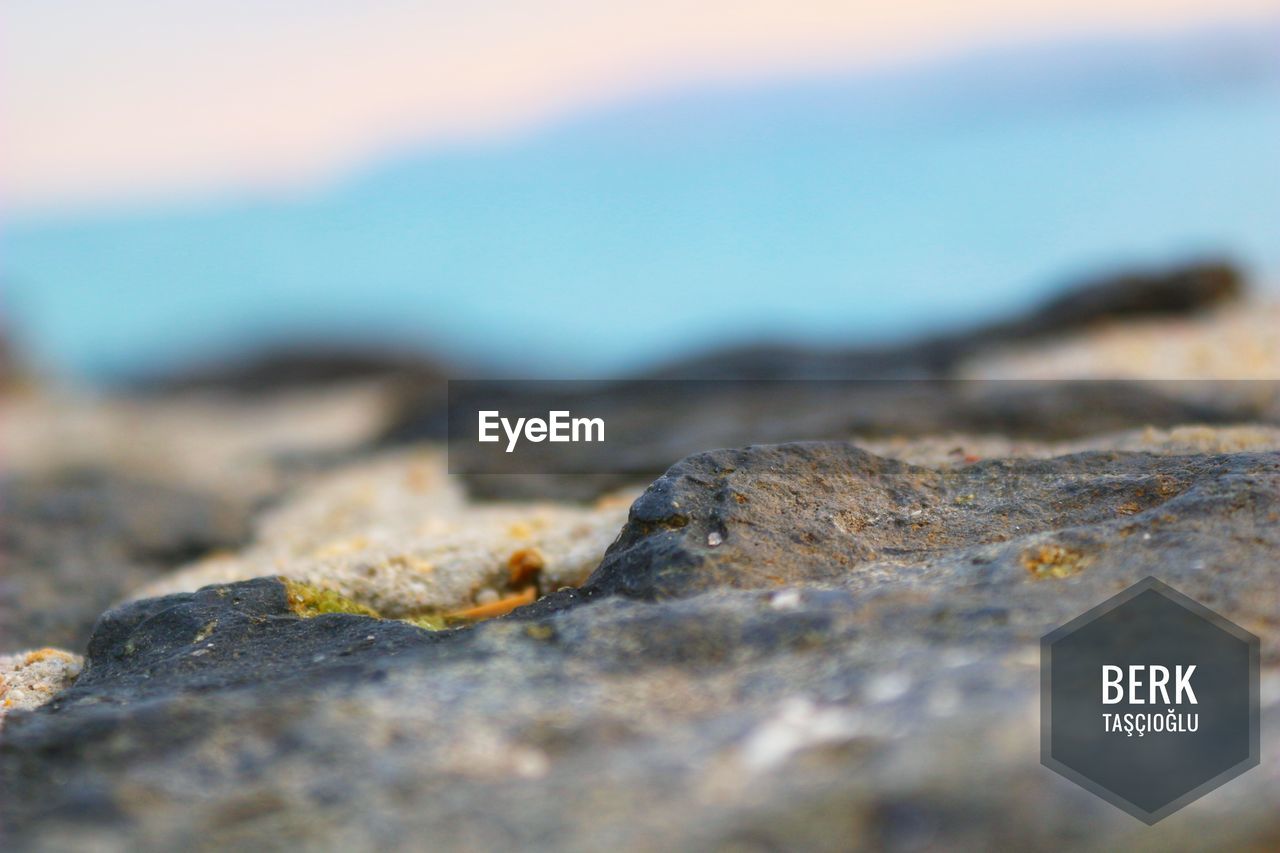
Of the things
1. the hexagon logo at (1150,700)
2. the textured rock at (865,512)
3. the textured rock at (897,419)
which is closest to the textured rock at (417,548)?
the textured rock at (897,419)

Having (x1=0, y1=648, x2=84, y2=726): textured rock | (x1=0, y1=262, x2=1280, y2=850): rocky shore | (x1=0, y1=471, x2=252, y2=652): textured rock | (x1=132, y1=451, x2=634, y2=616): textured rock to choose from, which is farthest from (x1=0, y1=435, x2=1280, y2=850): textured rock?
(x1=0, y1=471, x2=252, y2=652): textured rock

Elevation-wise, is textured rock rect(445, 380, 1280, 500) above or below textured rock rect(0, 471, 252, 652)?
above

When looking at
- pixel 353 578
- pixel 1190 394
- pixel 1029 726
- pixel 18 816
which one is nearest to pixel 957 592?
pixel 1029 726

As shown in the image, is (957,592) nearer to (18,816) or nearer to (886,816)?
(886,816)

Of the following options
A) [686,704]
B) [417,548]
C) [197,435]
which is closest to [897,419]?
[417,548]

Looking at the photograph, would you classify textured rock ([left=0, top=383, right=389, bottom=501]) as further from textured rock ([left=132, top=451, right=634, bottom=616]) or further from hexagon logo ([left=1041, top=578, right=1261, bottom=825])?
hexagon logo ([left=1041, top=578, right=1261, bottom=825])

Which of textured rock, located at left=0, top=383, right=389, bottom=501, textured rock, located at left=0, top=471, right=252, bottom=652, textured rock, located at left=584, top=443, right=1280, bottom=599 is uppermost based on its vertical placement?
textured rock, located at left=584, top=443, right=1280, bottom=599

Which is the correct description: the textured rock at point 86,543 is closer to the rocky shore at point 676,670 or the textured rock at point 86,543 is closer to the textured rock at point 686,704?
the rocky shore at point 676,670

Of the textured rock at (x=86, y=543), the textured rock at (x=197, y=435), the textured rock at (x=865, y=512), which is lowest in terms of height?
the textured rock at (x=86, y=543)
